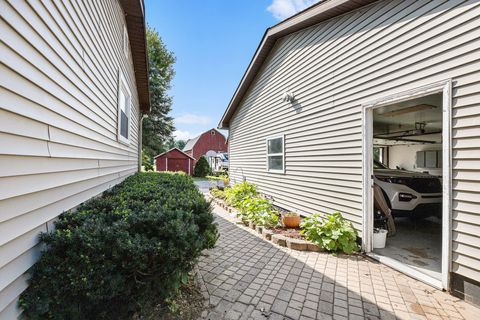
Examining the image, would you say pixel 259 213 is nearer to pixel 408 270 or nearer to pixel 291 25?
pixel 408 270

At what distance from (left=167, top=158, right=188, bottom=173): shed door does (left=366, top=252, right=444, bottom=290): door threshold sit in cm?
2107

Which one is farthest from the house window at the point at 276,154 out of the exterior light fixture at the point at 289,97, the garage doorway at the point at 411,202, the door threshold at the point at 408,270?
the door threshold at the point at 408,270

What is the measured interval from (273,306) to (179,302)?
41.2 inches

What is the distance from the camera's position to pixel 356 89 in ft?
13.9

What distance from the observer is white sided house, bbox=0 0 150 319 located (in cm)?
144

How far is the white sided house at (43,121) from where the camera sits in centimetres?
144

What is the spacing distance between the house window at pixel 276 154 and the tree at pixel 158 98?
15.4 m

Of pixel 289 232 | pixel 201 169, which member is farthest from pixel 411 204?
pixel 201 169

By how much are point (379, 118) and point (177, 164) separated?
19921 mm

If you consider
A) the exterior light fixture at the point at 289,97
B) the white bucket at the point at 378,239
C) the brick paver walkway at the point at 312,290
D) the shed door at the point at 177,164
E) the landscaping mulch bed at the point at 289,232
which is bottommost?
the brick paver walkway at the point at 312,290

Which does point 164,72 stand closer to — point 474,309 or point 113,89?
point 113,89

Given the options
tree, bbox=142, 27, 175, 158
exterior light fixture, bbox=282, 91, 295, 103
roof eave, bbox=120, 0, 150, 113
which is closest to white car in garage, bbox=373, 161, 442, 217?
exterior light fixture, bbox=282, 91, 295, 103

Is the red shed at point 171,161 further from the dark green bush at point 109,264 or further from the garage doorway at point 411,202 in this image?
the dark green bush at point 109,264

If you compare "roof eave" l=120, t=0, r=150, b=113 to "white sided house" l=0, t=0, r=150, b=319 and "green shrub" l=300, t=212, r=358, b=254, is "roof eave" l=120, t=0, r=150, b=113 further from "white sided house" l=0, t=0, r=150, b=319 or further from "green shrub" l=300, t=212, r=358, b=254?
"green shrub" l=300, t=212, r=358, b=254
